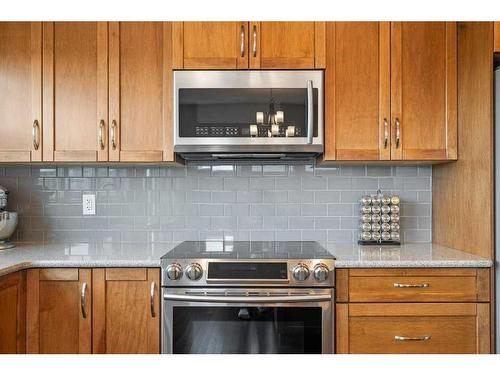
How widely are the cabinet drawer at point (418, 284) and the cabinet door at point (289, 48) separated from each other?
1.07 meters

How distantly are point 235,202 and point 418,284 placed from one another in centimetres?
110

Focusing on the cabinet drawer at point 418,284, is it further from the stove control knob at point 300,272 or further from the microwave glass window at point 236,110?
the microwave glass window at point 236,110

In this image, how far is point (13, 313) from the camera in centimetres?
179

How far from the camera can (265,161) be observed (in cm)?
249

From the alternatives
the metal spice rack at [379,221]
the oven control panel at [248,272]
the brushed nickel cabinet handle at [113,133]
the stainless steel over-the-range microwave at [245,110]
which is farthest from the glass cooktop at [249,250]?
the brushed nickel cabinet handle at [113,133]

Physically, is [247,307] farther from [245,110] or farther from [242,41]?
[242,41]

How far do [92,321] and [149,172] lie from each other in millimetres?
933

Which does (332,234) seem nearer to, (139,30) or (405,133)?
(405,133)

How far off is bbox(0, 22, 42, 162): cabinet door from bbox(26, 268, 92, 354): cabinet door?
0.66 m

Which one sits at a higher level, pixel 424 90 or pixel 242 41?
pixel 242 41

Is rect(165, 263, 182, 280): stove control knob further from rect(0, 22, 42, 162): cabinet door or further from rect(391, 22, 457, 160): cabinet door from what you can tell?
rect(391, 22, 457, 160): cabinet door

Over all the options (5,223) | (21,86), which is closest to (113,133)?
(21,86)

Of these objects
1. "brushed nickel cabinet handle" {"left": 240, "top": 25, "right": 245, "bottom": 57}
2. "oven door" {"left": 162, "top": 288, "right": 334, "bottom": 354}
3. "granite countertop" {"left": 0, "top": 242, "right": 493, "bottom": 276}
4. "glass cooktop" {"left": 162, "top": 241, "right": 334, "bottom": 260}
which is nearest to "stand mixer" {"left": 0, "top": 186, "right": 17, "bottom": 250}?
"granite countertop" {"left": 0, "top": 242, "right": 493, "bottom": 276}
